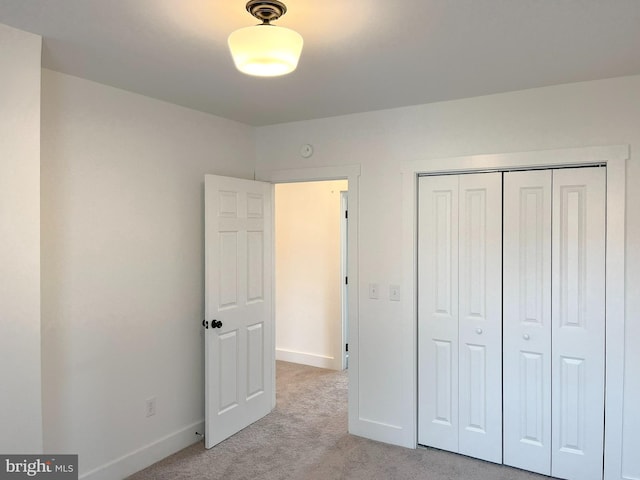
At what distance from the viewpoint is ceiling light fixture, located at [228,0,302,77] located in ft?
5.19

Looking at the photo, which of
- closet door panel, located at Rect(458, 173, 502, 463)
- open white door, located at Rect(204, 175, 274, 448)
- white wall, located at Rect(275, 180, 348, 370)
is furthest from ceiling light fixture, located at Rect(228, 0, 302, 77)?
white wall, located at Rect(275, 180, 348, 370)

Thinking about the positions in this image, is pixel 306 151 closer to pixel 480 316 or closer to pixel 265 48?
pixel 480 316

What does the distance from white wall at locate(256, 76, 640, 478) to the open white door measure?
1.86 feet

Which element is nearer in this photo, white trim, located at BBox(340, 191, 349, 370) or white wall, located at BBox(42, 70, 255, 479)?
white wall, located at BBox(42, 70, 255, 479)

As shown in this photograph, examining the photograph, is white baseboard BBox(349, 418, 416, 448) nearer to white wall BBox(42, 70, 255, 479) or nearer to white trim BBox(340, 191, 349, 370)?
white wall BBox(42, 70, 255, 479)

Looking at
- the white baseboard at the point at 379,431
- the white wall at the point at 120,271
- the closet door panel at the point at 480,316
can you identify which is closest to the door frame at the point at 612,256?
the closet door panel at the point at 480,316

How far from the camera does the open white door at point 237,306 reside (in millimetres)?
3373

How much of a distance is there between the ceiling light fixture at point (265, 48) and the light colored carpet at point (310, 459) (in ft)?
8.21

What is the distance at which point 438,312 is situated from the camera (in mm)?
3301

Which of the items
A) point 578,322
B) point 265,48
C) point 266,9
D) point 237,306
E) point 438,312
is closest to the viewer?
point 265,48

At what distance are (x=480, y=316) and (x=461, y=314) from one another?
0.13m

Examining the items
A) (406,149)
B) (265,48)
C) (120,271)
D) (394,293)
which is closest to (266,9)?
(265,48)

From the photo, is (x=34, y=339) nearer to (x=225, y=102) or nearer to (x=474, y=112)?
(x=225, y=102)

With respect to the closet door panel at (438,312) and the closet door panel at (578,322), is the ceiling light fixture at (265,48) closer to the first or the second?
the closet door panel at (438,312)
